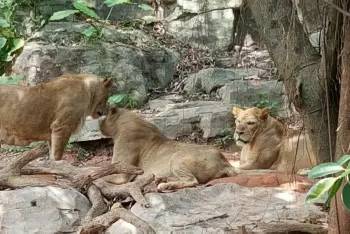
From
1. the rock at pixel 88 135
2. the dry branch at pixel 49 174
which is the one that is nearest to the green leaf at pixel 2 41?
the rock at pixel 88 135

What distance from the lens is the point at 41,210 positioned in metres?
6.27

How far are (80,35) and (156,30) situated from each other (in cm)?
237

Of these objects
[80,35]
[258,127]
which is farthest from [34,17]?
[258,127]

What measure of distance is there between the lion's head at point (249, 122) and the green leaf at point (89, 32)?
544cm

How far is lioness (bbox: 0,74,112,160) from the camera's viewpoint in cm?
891

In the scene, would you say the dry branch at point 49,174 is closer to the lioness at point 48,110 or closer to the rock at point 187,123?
the lioness at point 48,110

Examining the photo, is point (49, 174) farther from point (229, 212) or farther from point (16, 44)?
point (16, 44)

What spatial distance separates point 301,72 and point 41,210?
241cm

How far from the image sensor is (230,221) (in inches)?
231

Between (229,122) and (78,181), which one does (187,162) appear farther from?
(229,122)

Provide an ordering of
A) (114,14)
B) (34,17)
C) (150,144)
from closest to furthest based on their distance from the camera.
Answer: (150,144), (34,17), (114,14)

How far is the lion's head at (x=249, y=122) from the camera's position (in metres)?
8.61

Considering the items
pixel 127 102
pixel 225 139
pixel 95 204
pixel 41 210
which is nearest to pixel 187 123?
pixel 225 139

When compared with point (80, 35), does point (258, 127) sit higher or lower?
lower
